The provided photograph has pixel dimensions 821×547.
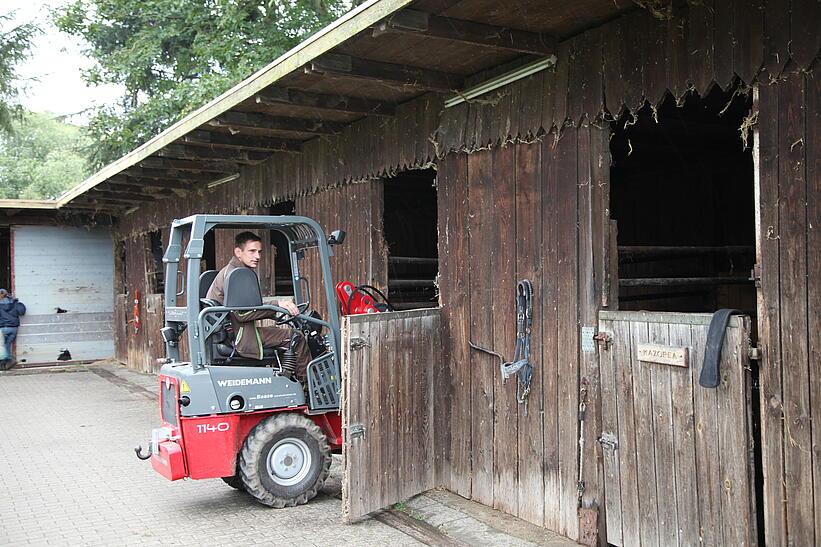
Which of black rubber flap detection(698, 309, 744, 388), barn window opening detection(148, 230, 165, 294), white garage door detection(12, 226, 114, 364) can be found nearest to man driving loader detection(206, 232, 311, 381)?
black rubber flap detection(698, 309, 744, 388)

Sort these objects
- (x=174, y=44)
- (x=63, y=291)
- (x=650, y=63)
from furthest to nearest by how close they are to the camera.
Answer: (x=174, y=44), (x=63, y=291), (x=650, y=63)

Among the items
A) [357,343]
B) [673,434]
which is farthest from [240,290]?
[673,434]

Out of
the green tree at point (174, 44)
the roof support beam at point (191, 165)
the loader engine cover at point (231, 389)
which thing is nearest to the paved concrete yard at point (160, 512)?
the loader engine cover at point (231, 389)

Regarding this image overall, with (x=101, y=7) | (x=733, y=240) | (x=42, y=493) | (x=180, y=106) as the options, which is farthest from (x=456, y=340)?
(x=101, y=7)

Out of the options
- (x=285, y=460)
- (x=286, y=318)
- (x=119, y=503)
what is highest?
(x=286, y=318)

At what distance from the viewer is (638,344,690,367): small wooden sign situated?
14.1ft

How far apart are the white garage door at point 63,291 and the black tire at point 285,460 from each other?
1352cm

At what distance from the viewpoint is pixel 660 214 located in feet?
32.6

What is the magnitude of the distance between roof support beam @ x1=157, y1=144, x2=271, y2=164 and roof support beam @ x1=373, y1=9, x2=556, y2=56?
16.3ft

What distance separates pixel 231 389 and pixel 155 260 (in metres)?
10.5

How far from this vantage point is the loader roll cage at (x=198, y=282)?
5918 mm

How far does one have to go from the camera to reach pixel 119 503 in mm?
6480

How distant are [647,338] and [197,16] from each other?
18.0m

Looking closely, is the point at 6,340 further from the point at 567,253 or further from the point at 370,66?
the point at 567,253
